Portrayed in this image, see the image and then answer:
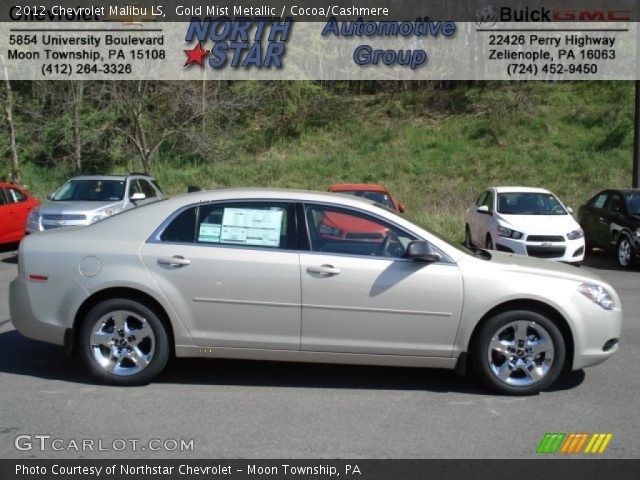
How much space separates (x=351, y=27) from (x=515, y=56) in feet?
26.7

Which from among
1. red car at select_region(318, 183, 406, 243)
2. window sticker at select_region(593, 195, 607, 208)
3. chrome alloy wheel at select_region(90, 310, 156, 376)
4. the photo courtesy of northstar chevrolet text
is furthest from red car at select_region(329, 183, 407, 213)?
chrome alloy wheel at select_region(90, 310, 156, 376)

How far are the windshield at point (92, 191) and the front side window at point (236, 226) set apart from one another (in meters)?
9.09

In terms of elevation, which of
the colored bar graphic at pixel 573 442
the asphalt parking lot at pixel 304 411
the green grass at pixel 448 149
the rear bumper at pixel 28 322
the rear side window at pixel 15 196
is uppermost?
the green grass at pixel 448 149

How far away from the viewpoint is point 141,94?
23.4 meters

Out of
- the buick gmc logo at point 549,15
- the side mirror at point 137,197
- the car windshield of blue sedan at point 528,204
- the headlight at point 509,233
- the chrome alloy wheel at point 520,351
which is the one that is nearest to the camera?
the chrome alloy wheel at point 520,351

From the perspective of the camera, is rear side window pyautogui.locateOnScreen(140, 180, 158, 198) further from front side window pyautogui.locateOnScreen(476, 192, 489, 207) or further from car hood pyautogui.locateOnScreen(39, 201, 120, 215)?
front side window pyautogui.locateOnScreen(476, 192, 489, 207)

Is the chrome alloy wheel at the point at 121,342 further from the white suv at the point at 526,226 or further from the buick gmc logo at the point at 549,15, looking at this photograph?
the buick gmc logo at the point at 549,15

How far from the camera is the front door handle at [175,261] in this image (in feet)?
17.5

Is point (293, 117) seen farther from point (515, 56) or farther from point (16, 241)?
point (16, 241)

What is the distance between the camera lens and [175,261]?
5.35 metres

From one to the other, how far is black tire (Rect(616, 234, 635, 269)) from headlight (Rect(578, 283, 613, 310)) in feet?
26.9

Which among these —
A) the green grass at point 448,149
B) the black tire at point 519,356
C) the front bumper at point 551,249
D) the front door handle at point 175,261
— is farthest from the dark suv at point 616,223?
the front door handle at point 175,261

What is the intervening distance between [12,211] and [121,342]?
414 inches

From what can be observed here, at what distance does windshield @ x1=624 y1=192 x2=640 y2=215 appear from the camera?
1348cm
